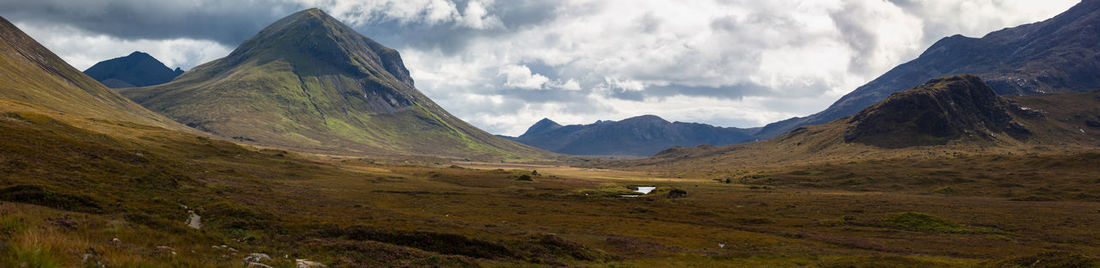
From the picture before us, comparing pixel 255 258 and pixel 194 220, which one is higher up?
pixel 255 258

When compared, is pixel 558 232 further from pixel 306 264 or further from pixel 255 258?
pixel 255 258

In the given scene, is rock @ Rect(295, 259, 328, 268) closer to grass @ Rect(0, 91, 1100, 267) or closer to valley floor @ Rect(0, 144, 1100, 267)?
valley floor @ Rect(0, 144, 1100, 267)

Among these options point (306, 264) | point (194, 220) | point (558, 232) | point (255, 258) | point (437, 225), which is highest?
point (255, 258)

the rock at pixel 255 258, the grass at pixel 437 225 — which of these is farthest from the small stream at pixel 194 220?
the rock at pixel 255 258

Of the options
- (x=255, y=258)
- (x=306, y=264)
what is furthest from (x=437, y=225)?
(x=255, y=258)

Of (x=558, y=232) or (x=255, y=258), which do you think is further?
(x=558, y=232)

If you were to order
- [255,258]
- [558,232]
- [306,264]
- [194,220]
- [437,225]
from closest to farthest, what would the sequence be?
[255,258] → [306,264] → [194,220] → [437,225] → [558,232]

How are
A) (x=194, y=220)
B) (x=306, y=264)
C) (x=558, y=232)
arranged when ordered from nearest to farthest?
(x=306, y=264), (x=194, y=220), (x=558, y=232)

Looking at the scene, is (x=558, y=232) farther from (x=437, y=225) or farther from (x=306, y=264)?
(x=306, y=264)

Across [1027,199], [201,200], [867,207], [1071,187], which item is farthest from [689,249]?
[1071,187]

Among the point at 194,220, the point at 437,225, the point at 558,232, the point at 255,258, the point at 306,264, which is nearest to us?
the point at 255,258

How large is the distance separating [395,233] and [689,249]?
96.8 ft

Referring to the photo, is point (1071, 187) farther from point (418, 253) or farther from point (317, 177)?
point (317, 177)

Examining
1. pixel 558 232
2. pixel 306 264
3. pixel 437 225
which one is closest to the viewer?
pixel 306 264
